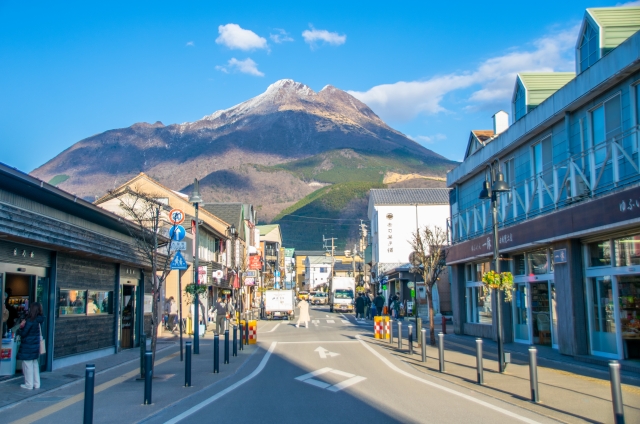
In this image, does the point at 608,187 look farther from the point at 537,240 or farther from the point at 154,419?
the point at 154,419

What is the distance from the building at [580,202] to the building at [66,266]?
11.7 metres

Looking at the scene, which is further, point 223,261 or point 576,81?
point 223,261

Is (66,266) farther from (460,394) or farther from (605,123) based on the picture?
(605,123)

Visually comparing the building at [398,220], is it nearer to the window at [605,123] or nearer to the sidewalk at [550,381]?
the sidewalk at [550,381]

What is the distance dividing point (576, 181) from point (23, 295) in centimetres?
1460

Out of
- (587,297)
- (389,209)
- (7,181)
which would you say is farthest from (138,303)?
(389,209)

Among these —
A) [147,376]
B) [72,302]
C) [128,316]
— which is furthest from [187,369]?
[128,316]

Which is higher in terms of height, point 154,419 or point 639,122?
point 639,122

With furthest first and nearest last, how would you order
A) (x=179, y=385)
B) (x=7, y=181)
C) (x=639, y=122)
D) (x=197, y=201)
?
(x=197, y=201) < (x=639, y=122) < (x=179, y=385) < (x=7, y=181)

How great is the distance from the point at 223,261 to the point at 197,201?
31866 mm

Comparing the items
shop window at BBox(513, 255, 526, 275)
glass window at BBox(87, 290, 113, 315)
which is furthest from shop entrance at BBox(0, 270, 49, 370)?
shop window at BBox(513, 255, 526, 275)

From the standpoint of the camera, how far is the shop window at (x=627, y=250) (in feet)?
46.5

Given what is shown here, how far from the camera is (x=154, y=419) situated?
369 inches

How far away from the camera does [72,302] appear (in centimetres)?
1670
